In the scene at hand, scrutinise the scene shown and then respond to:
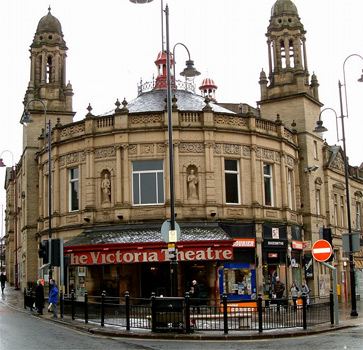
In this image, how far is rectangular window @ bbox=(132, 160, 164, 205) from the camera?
100 feet

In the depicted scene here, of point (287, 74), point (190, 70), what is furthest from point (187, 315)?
point (287, 74)

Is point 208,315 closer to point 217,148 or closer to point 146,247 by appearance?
point 146,247

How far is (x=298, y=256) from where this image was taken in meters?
35.2

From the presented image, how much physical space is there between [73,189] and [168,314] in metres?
16.4

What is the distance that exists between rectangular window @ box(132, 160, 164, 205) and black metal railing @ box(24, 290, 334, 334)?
10.2 meters

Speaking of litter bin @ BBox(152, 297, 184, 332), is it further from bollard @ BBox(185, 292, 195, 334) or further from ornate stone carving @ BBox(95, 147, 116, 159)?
ornate stone carving @ BBox(95, 147, 116, 159)

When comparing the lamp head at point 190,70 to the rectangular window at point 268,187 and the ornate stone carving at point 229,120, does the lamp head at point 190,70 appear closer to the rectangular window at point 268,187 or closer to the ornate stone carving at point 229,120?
the ornate stone carving at point 229,120

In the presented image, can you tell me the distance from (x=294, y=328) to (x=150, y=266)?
11977 mm

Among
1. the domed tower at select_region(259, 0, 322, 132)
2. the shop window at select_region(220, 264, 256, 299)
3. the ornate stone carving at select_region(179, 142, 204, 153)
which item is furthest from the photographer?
the domed tower at select_region(259, 0, 322, 132)

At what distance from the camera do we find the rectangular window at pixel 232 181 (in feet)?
102

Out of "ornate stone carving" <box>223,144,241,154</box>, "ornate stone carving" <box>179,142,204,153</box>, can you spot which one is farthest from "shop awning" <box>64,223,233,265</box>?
"ornate stone carving" <box>223,144,241,154</box>

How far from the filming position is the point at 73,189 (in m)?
33.0

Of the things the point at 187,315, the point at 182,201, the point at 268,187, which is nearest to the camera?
the point at 187,315

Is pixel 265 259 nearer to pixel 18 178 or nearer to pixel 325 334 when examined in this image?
pixel 325 334
